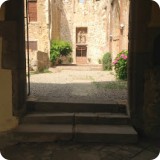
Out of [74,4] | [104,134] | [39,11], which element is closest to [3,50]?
[104,134]

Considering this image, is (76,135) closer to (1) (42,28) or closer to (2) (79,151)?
(2) (79,151)

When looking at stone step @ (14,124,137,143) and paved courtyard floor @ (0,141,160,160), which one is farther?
stone step @ (14,124,137,143)

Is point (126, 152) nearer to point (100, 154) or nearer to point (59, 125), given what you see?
point (100, 154)

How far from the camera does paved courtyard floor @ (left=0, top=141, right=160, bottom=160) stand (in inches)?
121

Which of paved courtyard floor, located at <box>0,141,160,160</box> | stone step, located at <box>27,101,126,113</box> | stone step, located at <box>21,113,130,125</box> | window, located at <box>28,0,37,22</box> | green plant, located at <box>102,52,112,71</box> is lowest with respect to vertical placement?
paved courtyard floor, located at <box>0,141,160,160</box>

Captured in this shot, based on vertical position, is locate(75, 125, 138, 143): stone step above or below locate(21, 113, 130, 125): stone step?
below

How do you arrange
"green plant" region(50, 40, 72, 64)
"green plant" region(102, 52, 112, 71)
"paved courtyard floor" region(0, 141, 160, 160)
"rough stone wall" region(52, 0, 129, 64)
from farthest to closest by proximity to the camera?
"rough stone wall" region(52, 0, 129, 64)
"green plant" region(50, 40, 72, 64)
"green plant" region(102, 52, 112, 71)
"paved courtyard floor" region(0, 141, 160, 160)

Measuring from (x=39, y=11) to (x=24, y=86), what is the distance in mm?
14839

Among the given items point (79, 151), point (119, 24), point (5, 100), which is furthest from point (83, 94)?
point (119, 24)

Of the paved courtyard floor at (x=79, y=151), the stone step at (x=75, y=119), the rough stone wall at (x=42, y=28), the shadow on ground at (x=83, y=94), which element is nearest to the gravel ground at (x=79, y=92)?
the shadow on ground at (x=83, y=94)

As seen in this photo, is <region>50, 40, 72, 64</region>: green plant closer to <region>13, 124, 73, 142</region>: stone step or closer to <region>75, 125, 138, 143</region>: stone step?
<region>13, 124, 73, 142</region>: stone step

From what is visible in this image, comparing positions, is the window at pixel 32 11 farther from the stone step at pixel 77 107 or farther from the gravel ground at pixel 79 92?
the stone step at pixel 77 107

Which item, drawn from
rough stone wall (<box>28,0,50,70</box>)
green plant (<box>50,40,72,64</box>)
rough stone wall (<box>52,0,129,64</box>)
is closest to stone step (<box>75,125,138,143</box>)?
green plant (<box>50,40,72,64</box>)

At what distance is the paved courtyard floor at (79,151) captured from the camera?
3062 millimetres
